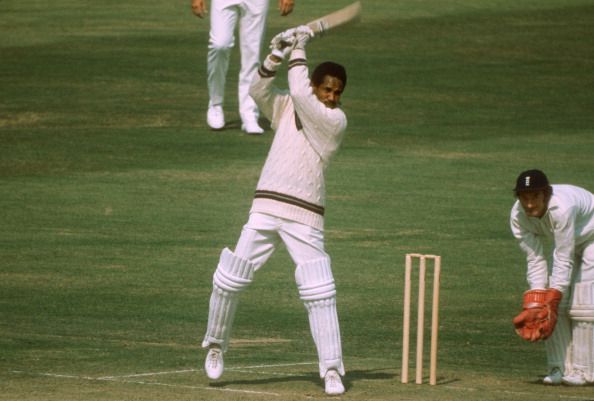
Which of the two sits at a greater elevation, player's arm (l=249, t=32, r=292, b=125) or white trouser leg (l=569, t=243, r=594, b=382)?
player's arm (l=249, t=32, r=292, b=125)

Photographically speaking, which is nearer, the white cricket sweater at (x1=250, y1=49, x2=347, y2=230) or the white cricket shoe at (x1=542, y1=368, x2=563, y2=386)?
the white cricket sweater at (x1=250, y1=49, x2=347, y2=230)

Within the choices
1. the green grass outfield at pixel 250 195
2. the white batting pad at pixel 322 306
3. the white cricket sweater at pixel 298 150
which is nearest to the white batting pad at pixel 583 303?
the green grass outfield at pixel 250 195

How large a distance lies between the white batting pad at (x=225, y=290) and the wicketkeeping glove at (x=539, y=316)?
166 centimetres

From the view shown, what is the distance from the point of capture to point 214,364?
899 centimetres

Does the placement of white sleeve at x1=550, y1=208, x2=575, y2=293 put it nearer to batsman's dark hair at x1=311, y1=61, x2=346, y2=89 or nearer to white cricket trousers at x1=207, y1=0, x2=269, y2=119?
batsman's dark hair at x1=311, y1=61, x2=346, y2=89

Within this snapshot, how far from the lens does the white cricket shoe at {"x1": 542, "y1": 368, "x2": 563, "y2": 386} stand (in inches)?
372

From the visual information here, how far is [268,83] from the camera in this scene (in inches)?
353

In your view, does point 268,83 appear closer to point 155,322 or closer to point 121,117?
point 155,322

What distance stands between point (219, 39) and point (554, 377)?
8.81 meters

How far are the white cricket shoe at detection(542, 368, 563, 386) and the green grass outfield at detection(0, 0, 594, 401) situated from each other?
20 cm

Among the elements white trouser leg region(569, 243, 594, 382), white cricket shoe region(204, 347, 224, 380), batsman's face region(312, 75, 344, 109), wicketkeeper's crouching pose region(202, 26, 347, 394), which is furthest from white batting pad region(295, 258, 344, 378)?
white trouser leg region(569, 243, 594, 382)

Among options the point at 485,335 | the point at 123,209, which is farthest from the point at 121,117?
the point at 485,335

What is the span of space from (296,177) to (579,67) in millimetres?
15527

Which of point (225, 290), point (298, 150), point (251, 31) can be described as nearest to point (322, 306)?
point (225, 290)
